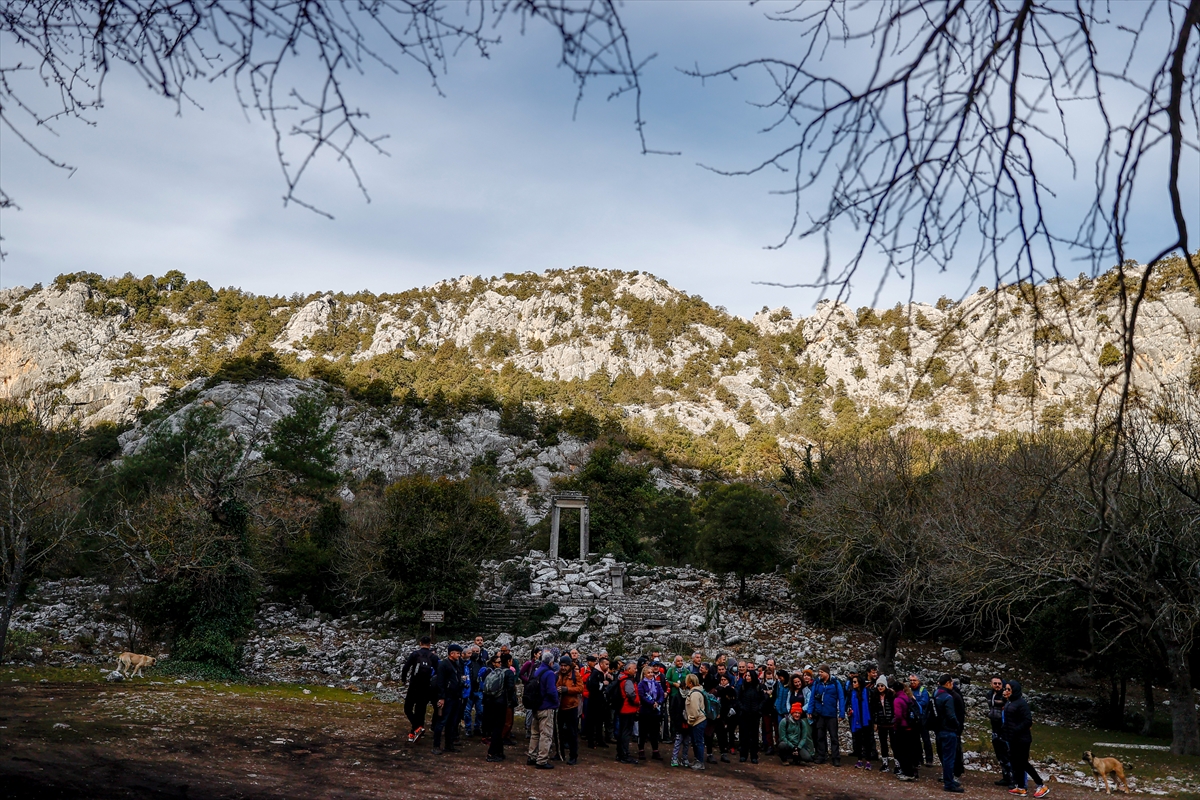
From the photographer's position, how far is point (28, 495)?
602 inches

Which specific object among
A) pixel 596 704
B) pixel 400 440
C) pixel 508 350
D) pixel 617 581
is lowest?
pixel 596 704

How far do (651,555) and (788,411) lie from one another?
40534 mm

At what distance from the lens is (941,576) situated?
1522cm

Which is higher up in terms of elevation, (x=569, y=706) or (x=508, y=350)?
(x=508, y=350)

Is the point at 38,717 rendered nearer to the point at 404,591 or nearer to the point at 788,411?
the point at 404,591

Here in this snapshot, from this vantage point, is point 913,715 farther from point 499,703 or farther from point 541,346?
point 541,346

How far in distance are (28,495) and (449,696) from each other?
1224 centimetres

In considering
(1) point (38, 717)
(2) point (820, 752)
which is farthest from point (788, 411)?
(1) point (38, 717)

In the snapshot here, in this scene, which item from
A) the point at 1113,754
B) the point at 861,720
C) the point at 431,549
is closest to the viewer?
the point at 861,720

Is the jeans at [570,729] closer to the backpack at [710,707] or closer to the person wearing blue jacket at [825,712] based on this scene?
the backpack at [710,707]

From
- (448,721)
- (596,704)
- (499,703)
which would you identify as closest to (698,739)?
(596,704)

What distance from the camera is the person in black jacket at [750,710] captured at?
9.25 metres

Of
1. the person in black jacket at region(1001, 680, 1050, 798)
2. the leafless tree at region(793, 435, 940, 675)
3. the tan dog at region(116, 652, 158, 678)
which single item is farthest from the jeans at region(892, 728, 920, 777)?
the tan dog at region(116, 652, 158, 678)

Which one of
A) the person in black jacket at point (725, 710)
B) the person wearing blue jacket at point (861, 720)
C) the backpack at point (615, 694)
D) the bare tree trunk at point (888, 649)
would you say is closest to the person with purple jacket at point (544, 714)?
the backpack at point (615, 694)
